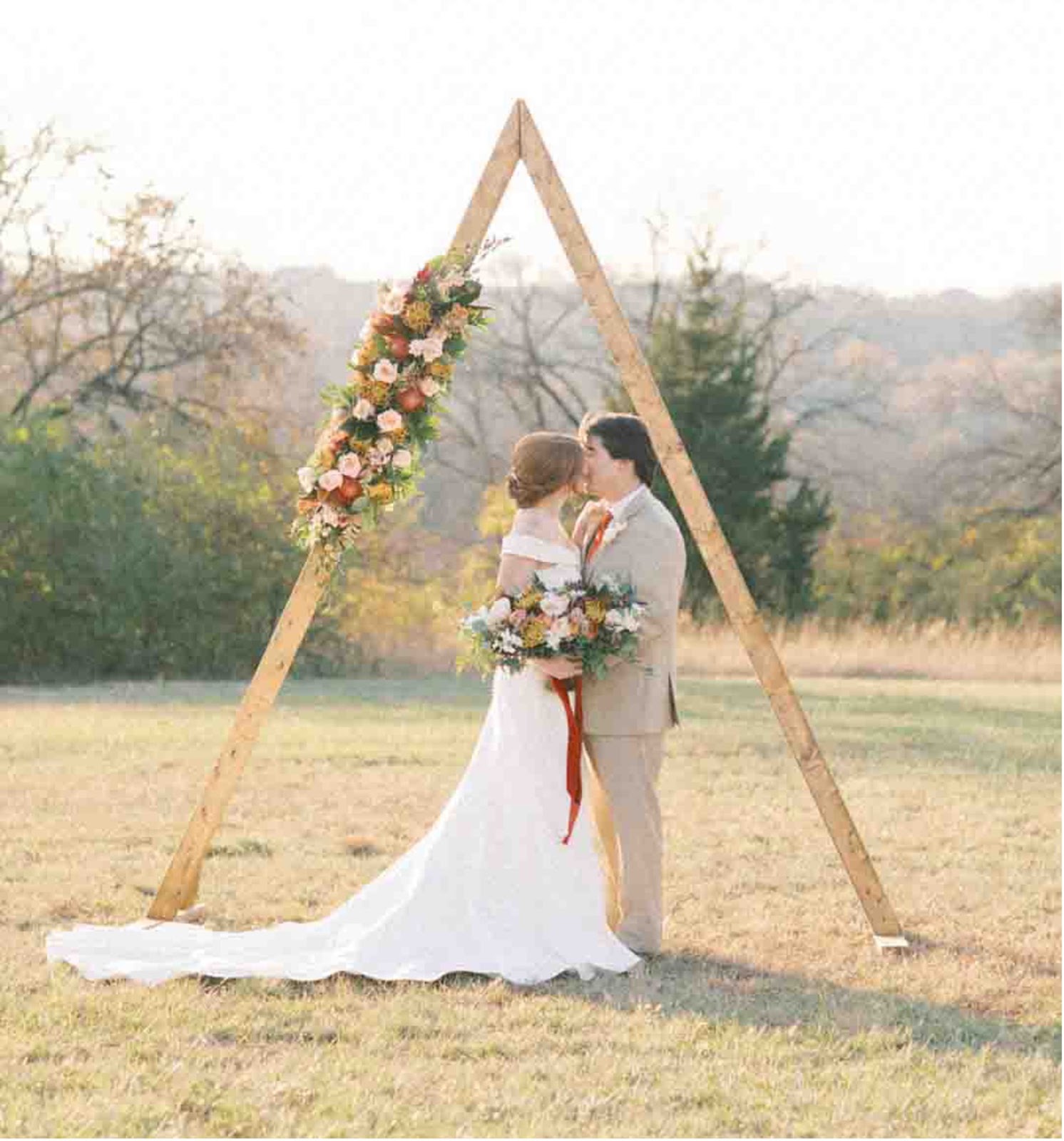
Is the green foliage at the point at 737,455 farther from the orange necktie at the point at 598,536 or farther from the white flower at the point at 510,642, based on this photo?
the white flower at the point at 510,642

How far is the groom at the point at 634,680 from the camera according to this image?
6855 millimetres

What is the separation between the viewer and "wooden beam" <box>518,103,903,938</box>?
23.2 ft

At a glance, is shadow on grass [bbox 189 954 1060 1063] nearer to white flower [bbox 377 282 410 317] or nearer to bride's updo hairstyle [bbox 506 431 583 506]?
bride's updo hairstyle [bbox 506 431 583 506]

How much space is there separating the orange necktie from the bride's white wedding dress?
0.14m

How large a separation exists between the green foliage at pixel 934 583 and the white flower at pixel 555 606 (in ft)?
91.2

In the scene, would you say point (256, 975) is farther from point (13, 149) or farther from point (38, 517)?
point (13, 149)

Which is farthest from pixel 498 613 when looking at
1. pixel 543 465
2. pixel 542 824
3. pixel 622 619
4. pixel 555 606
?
pixel 542 824

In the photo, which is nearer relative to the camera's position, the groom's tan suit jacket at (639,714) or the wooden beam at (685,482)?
the groom's tan suit jacket at (639,714)

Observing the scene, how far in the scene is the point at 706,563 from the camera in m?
7.21

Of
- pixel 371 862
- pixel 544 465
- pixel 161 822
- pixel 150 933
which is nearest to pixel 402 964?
pixel 150 933

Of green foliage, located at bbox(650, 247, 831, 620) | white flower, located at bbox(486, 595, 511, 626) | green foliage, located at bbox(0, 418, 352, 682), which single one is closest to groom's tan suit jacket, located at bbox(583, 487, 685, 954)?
white flower, located at bbox(486, 595, 511, 626)

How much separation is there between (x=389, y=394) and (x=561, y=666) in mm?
1291

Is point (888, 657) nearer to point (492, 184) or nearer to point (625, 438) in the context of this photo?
point (625, 438)

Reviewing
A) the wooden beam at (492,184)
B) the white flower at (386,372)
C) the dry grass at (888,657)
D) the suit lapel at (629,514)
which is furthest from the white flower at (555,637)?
the dry grass at (888,657)
